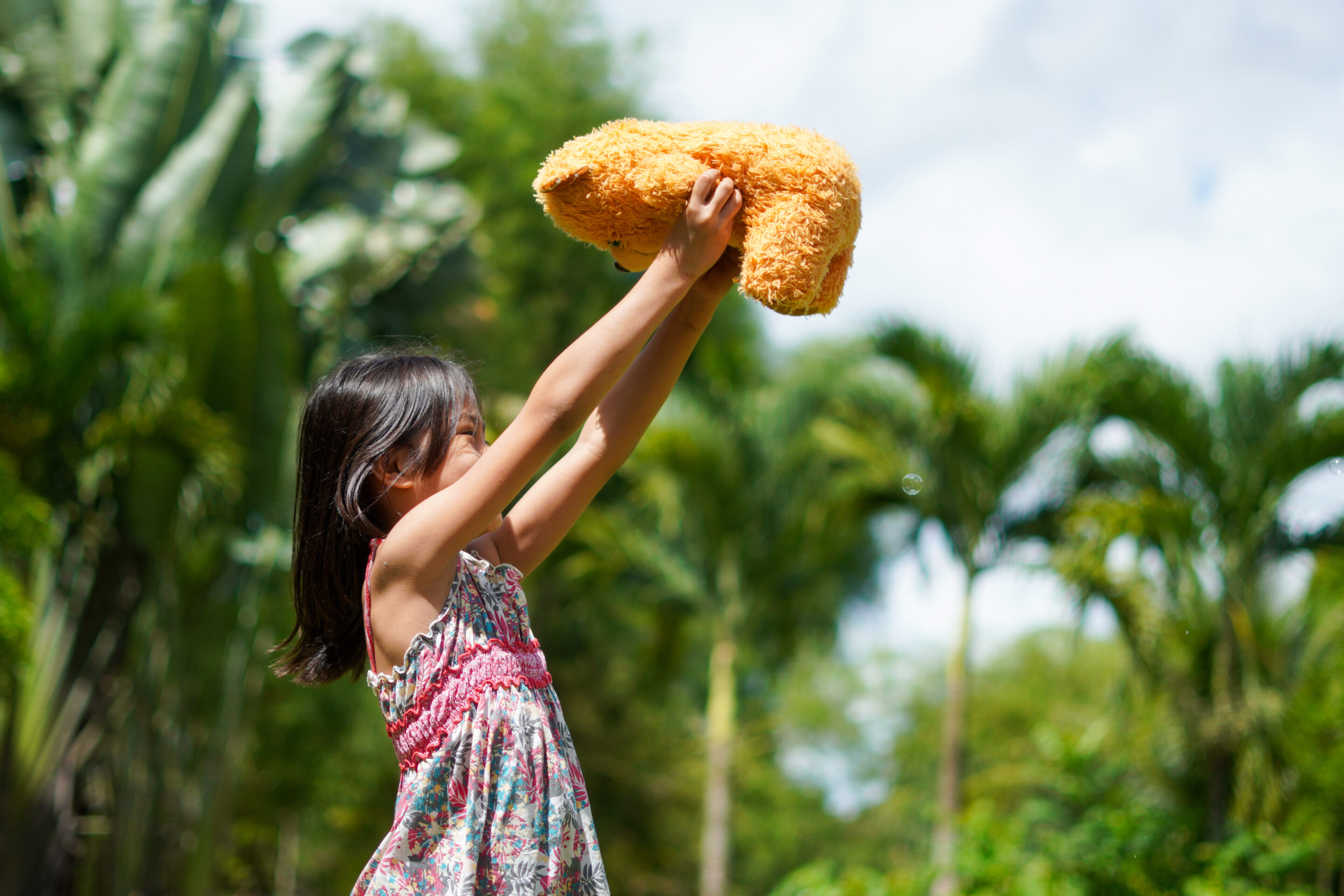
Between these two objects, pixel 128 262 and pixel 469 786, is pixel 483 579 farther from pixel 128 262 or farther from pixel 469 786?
pixel 128 262

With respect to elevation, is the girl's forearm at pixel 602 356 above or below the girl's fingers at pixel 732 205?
below

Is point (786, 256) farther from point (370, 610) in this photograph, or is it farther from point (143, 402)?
point (143, 402)

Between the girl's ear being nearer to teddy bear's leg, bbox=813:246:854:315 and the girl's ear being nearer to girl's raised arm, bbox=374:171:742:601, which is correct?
girl's raised arm, bbox=374:171:742:601

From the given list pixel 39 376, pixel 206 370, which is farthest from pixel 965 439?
pixel 39 376

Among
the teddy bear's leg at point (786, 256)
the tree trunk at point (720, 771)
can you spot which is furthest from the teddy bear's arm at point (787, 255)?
Answer: the tree trunk at point (720, 771)

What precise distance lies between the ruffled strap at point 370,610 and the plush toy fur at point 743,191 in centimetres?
47

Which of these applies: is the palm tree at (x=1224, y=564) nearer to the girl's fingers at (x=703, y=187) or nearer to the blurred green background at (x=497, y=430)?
the blurred green background at (x=497, y=430)

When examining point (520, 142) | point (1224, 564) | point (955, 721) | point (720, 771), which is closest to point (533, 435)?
point (1224, 564)

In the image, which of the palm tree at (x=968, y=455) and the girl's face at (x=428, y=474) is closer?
the girl's face at (x=428, y=474)

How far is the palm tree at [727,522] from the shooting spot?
7168 millimetres

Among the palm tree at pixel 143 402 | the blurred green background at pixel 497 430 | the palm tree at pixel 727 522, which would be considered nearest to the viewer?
the blurred green background at pixel 497 430

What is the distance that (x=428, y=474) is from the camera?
1340 mm

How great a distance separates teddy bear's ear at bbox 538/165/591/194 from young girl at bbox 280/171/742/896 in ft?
0.43

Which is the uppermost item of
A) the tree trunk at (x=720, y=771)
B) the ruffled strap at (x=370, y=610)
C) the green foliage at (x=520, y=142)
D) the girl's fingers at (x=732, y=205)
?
the green foliage at (x=520, y=142)
